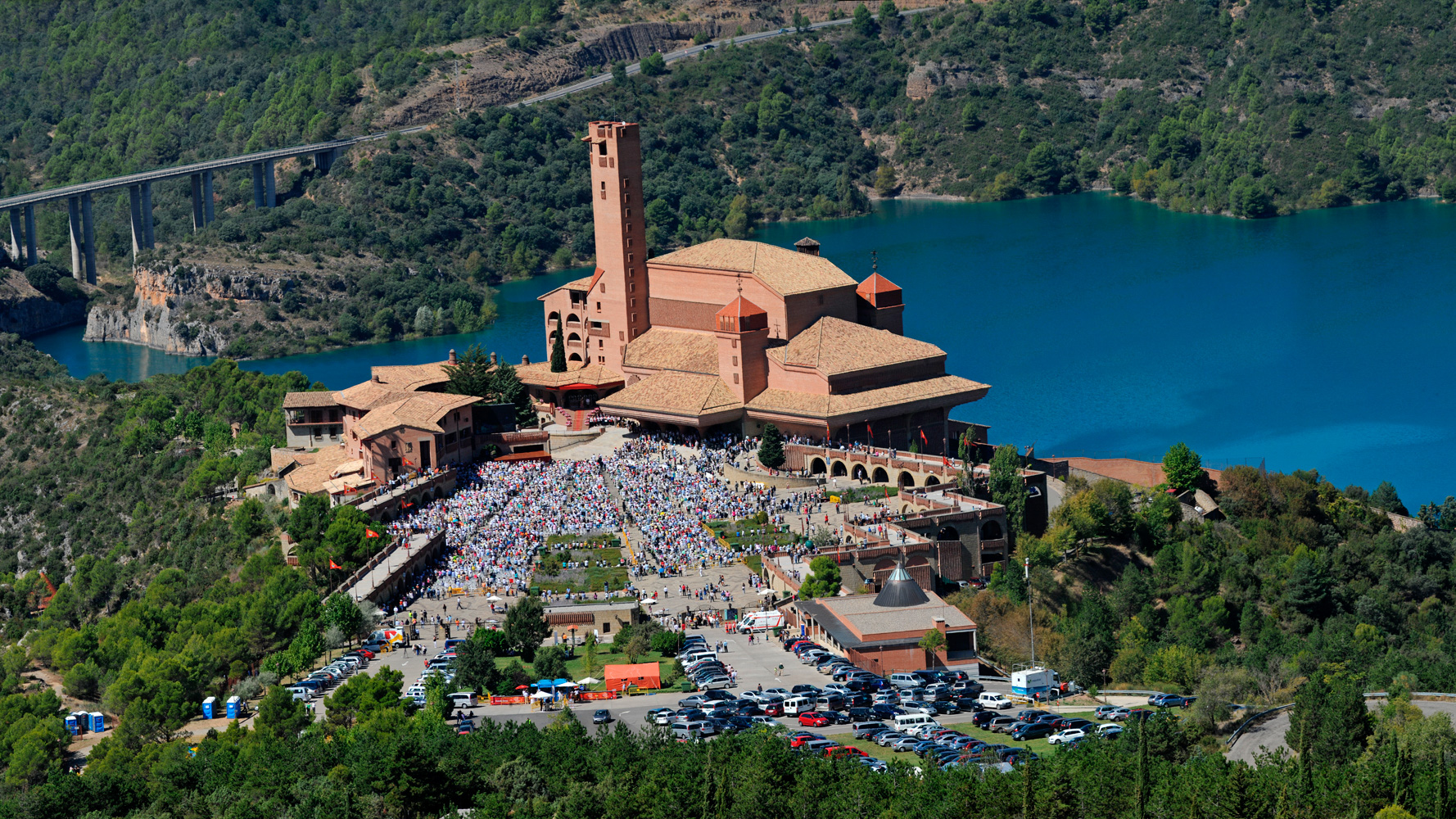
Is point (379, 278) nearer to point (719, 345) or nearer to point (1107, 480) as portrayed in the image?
point (719, 345)

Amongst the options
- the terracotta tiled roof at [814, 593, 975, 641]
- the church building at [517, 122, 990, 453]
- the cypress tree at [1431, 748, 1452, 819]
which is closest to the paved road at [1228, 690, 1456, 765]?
the cypress tree at [1431, 748, 1452, 819]

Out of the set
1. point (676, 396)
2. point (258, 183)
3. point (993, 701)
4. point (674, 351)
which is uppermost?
point (258, 183)

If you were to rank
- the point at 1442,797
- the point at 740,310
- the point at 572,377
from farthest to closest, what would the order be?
the point at 572,377, the point at 740,310, the point at 1442,797

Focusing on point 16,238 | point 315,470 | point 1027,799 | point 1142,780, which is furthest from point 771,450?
point 16,238

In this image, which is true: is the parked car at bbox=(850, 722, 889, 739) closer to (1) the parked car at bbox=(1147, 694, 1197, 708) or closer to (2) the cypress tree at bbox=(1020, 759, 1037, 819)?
(2) the cypress tree at bbox=(1020, 759, 1037, 819)

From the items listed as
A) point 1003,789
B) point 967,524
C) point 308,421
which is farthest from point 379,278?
point 1003,789

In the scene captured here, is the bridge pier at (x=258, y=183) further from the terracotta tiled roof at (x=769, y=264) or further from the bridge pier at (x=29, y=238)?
the terracotta tiled roof at (x=769, y=264)

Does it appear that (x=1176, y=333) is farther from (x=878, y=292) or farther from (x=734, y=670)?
(x=734, y=670)
